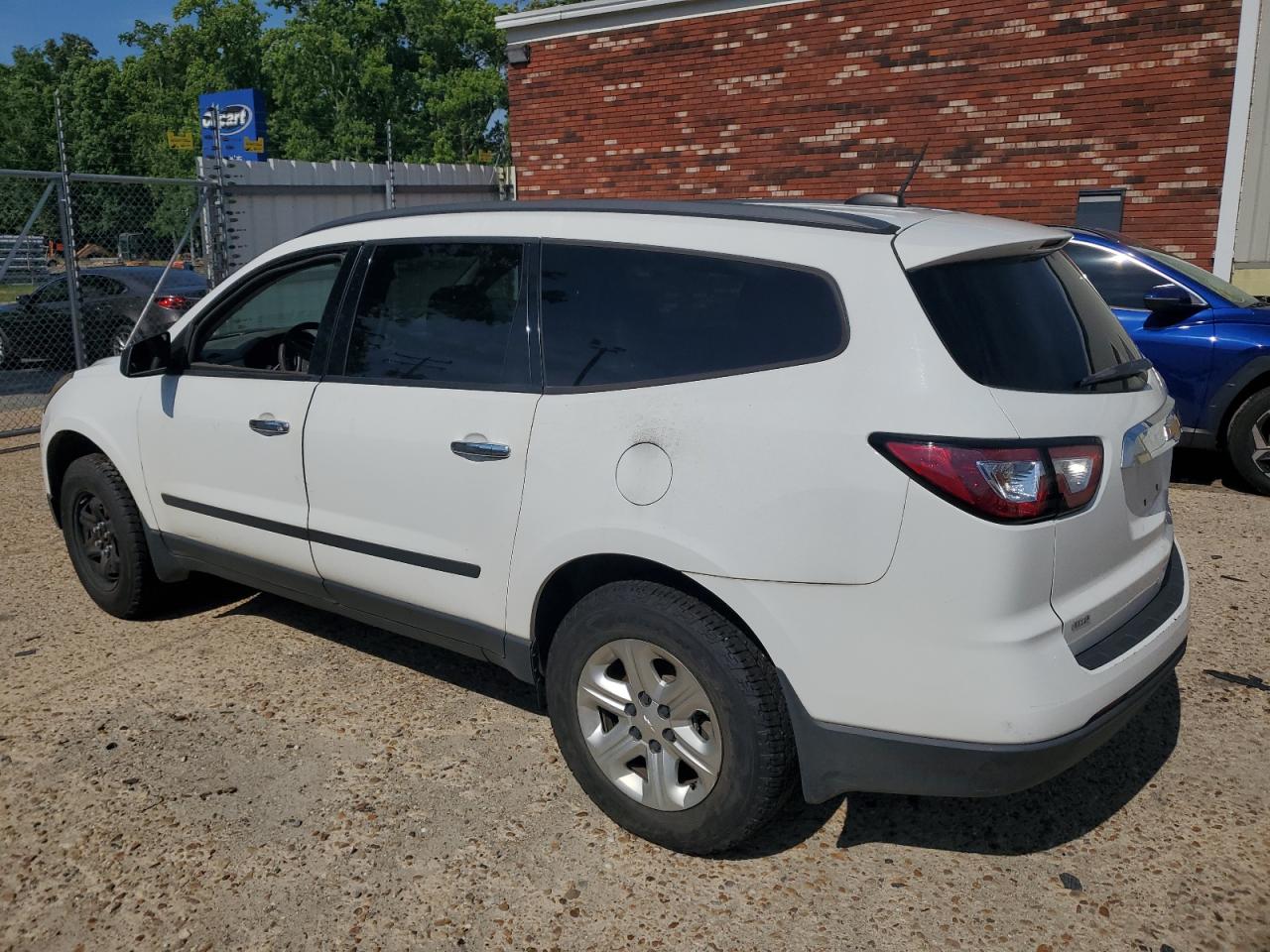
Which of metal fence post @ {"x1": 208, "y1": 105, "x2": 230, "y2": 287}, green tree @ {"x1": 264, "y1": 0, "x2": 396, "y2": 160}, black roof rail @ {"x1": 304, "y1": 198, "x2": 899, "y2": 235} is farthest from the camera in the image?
green tree @ {"x1": 264, "y1": 0, "x2": 396, "y2": 160}

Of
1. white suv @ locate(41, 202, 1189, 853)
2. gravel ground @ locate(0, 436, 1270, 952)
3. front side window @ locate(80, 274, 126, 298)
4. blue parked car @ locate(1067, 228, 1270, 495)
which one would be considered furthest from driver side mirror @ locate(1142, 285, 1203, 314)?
front side window @ locate(80, 274, 126, 298)

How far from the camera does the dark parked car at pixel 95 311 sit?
1322cm

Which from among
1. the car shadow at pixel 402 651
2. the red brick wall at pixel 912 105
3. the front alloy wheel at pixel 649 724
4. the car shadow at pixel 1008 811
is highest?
the red brick wall at pixel 912 105

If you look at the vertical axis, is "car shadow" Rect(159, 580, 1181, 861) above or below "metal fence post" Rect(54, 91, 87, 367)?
below

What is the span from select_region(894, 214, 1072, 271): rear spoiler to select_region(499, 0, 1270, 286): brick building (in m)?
10.2

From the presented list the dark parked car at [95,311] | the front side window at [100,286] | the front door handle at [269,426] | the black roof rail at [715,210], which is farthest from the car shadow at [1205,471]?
the front side window at [100,286]

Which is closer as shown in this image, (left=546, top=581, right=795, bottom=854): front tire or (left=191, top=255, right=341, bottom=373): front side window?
(left=546, top=581, right=795, bottom=854): front tire

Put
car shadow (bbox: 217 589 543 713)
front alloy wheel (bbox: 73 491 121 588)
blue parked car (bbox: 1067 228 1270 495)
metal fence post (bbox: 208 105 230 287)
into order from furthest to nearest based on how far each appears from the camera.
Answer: metal fence post (bbox: 208 105 230 287) < blue parked car (bbox: 1067 228 1270 495) < front alloy wheel (bbox: 73 491 121 588) < car shadow (bbox: 217 589 543 713)

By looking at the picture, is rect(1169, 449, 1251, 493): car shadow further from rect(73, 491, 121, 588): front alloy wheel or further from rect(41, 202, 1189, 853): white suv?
rect(73, 491, 121, 588): front alloy wheel

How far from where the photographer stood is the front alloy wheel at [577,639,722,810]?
296cm

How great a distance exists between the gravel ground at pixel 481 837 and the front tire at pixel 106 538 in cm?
47

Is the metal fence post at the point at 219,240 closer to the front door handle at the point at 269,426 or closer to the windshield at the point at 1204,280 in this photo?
the front door handle at the point at 269,426


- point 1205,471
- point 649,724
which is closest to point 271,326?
point 649,724

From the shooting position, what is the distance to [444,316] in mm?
3639
